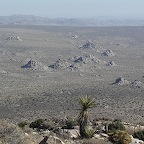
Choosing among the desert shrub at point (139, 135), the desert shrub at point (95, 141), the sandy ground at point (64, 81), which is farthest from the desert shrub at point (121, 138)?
the sandy ground at point (64, 81)

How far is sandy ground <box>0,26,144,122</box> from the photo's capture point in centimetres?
5931

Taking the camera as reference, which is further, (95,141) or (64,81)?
(64,81)

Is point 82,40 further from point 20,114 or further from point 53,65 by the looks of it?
point 20,114

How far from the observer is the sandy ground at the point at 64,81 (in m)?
59.3

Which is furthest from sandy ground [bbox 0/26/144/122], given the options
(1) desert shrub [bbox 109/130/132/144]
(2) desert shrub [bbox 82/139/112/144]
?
(2) desert shrub [bbox 82/139/112/144]

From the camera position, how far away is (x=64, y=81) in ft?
289

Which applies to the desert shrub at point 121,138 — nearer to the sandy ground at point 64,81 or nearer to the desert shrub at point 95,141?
the desert shrub at point 95,141

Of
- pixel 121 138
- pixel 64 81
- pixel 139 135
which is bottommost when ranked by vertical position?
pixel 64 81

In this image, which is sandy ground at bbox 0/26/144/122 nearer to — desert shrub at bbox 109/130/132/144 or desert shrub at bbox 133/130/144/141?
desert shrub at bbox 133/130/144/141

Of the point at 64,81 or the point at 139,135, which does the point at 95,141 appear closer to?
the point at 139,135

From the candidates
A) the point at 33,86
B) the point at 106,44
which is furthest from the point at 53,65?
the point at 106,44

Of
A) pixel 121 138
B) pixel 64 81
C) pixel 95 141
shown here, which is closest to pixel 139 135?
pixel 121 138

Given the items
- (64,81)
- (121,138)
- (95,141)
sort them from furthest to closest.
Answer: (64,81), (121,138), (95,141)

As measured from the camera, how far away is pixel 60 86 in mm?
81250
